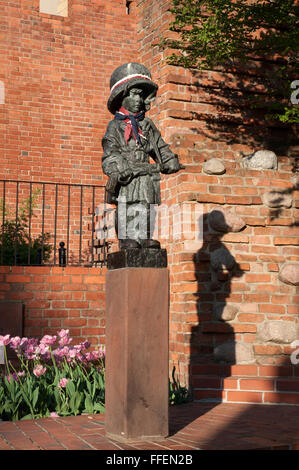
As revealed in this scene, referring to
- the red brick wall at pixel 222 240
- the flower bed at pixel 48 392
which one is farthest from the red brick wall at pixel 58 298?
the flower bed at pixel 48 392

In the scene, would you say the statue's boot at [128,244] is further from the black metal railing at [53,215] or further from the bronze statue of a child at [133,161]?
the black metal railing at [53,215]

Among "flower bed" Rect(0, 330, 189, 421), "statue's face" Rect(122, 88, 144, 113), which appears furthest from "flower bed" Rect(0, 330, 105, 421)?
"statue's face" Rect(122, 88, 144, 113)

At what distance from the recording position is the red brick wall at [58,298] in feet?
22.7

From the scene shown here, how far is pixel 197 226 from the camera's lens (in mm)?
6629

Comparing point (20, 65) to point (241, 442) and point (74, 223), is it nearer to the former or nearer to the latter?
point (74, 223)

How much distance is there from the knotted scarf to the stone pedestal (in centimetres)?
106

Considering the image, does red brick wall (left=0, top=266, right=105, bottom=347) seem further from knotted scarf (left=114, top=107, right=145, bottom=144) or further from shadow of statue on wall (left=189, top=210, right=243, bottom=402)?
knotted scarf (left=114, top=107, right=145, bottom=144)

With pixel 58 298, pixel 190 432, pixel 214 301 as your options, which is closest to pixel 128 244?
pixel 190 432

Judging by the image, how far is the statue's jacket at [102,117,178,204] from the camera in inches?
171

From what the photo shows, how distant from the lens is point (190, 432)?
14.1 ft

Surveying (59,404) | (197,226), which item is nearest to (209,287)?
(197,226)

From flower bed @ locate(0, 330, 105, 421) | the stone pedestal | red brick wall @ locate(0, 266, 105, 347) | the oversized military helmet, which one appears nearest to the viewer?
the stone pedestal

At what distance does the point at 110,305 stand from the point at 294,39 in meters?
3.85

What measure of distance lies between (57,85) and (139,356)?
7806 mm
